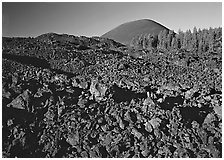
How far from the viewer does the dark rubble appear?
6719 mm

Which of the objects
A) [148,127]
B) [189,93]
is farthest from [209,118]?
[148,127]

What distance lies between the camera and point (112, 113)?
24.5 feet

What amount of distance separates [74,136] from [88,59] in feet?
12.5

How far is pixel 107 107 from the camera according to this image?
25.1 ft

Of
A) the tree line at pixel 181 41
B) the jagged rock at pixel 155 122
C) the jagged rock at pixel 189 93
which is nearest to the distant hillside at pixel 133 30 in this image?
the tree line at pixel 181 41

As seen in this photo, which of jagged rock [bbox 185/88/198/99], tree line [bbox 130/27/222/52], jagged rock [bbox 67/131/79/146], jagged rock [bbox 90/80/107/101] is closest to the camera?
jagged rock [bbox 67/131/79/146]

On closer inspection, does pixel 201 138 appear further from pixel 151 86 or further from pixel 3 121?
pixel 3 121

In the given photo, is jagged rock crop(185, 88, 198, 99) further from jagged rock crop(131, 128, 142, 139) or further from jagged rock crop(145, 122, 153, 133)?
jagged rock crop(131, 128, 142, 139)

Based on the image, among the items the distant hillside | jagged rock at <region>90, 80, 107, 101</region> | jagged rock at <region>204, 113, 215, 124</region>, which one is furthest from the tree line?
jagged rock at <region>204, 113, 215, 124</region>

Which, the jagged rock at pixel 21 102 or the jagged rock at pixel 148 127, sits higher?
the jagged rock at pixel 21 102

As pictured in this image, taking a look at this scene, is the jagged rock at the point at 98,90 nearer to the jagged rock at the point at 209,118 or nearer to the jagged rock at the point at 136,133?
the jagged rock at the point at 136,133

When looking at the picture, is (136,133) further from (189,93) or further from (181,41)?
(181,41)

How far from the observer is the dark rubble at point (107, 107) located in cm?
672

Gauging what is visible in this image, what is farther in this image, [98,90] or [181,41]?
[181,41]
